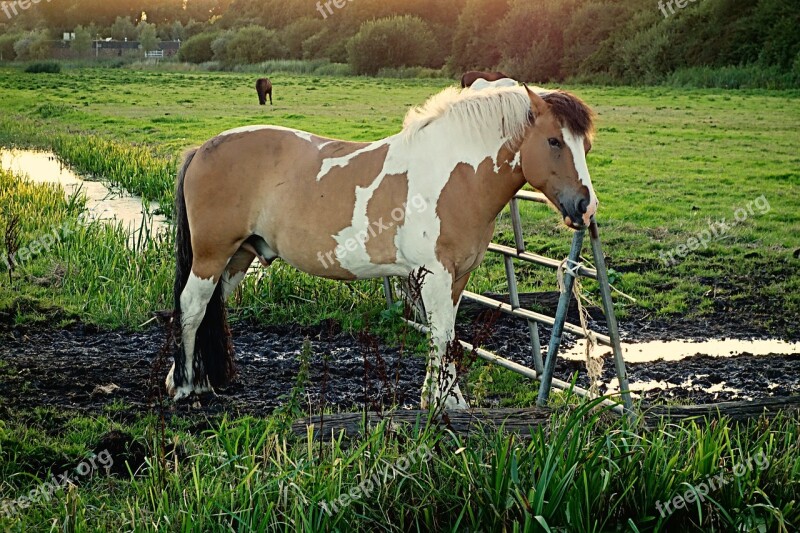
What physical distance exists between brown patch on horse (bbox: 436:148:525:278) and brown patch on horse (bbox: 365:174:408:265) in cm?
24

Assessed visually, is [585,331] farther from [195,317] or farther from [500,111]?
[195,317]

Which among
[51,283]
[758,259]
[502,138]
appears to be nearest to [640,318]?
[758,259]

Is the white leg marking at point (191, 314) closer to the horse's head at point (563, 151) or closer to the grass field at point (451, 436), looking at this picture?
the grass field at point (451, 436)

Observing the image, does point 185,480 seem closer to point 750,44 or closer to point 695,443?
point 695,443

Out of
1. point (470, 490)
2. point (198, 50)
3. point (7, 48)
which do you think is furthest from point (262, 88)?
point (470, 490)

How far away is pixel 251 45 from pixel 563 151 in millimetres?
32537

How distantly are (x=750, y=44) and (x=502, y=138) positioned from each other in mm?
24868

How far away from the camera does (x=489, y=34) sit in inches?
1489

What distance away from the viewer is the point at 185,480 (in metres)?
3.68

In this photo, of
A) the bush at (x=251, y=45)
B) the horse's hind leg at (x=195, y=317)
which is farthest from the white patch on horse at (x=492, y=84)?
the bush at (x=251, y=45)

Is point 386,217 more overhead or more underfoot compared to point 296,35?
more underfoot

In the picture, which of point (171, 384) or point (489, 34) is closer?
point (171, 384)

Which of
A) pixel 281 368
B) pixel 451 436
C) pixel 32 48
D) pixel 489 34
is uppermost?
pixel 489 34

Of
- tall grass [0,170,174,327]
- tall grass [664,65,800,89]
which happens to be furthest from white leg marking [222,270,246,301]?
tall grass [664,65,800,89]
